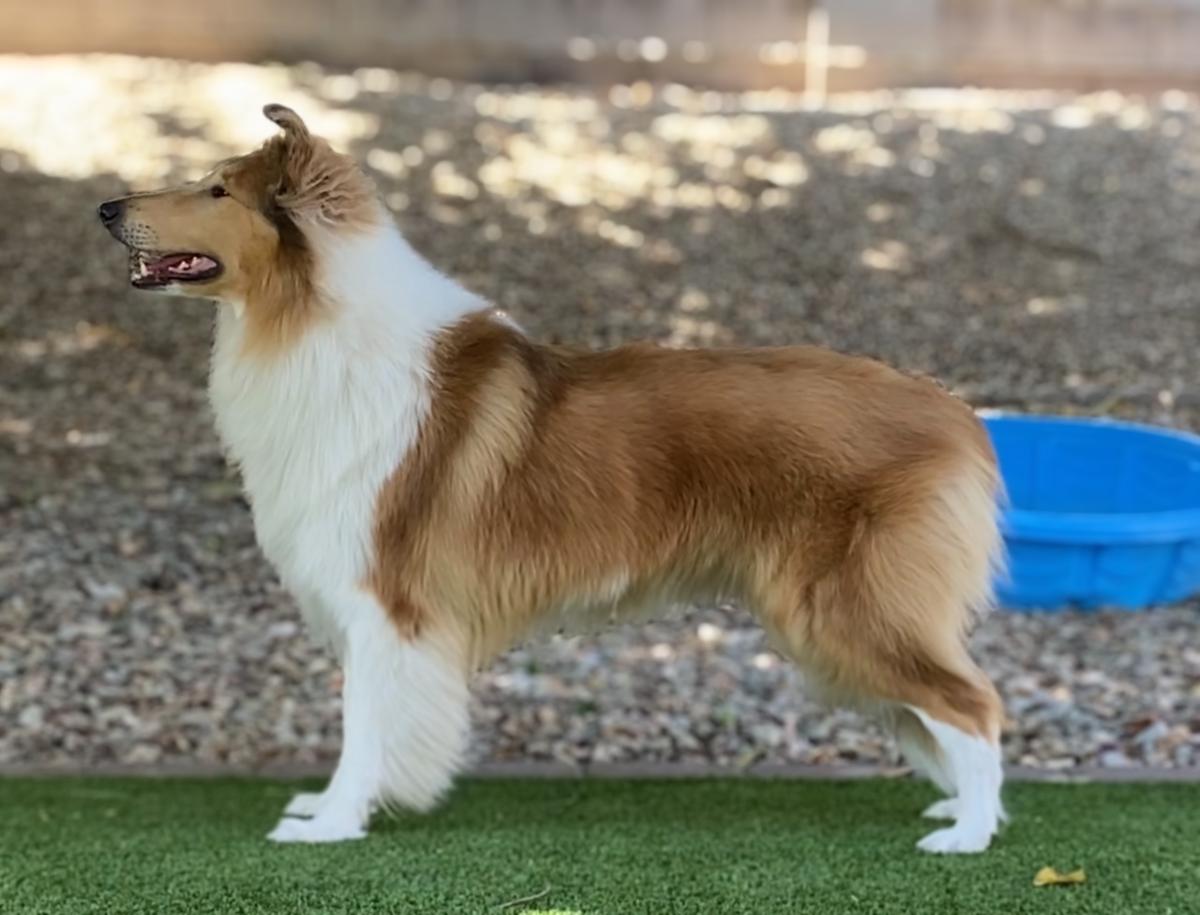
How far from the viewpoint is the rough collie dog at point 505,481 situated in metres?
4.29

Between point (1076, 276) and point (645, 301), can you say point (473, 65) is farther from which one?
point (1076, 276)

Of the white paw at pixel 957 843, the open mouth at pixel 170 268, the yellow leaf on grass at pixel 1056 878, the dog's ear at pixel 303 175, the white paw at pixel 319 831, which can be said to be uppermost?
the dog's ear at pixel 303 175

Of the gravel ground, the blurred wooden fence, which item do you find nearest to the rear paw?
the gravel ground

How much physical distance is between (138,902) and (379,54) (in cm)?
1113

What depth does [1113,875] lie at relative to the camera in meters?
4.05

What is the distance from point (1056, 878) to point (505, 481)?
1892 millimetres

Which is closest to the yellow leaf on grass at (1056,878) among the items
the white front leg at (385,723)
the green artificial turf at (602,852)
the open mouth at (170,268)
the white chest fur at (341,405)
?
the green artificial turf at (602,852)

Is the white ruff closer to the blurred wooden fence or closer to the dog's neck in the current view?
the dog's neck

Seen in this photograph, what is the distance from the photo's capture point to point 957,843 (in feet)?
14.2

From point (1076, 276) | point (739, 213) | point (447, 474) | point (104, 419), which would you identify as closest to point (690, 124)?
point (739, 213)

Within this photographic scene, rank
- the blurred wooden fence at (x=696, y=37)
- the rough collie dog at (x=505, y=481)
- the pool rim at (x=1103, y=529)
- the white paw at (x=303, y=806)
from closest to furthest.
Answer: the rough collie dog at (x=505, y=481), the white paw at (x=303, y=806), the pool rim at (x=1103, y=529), the blurred wooden fence at (x=696, y=37)

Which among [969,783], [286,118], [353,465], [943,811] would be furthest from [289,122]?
[943,811]

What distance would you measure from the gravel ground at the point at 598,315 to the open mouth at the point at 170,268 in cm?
205

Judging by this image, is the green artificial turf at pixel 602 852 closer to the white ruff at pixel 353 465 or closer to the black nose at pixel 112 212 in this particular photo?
the white ruff at pixel 353 465
